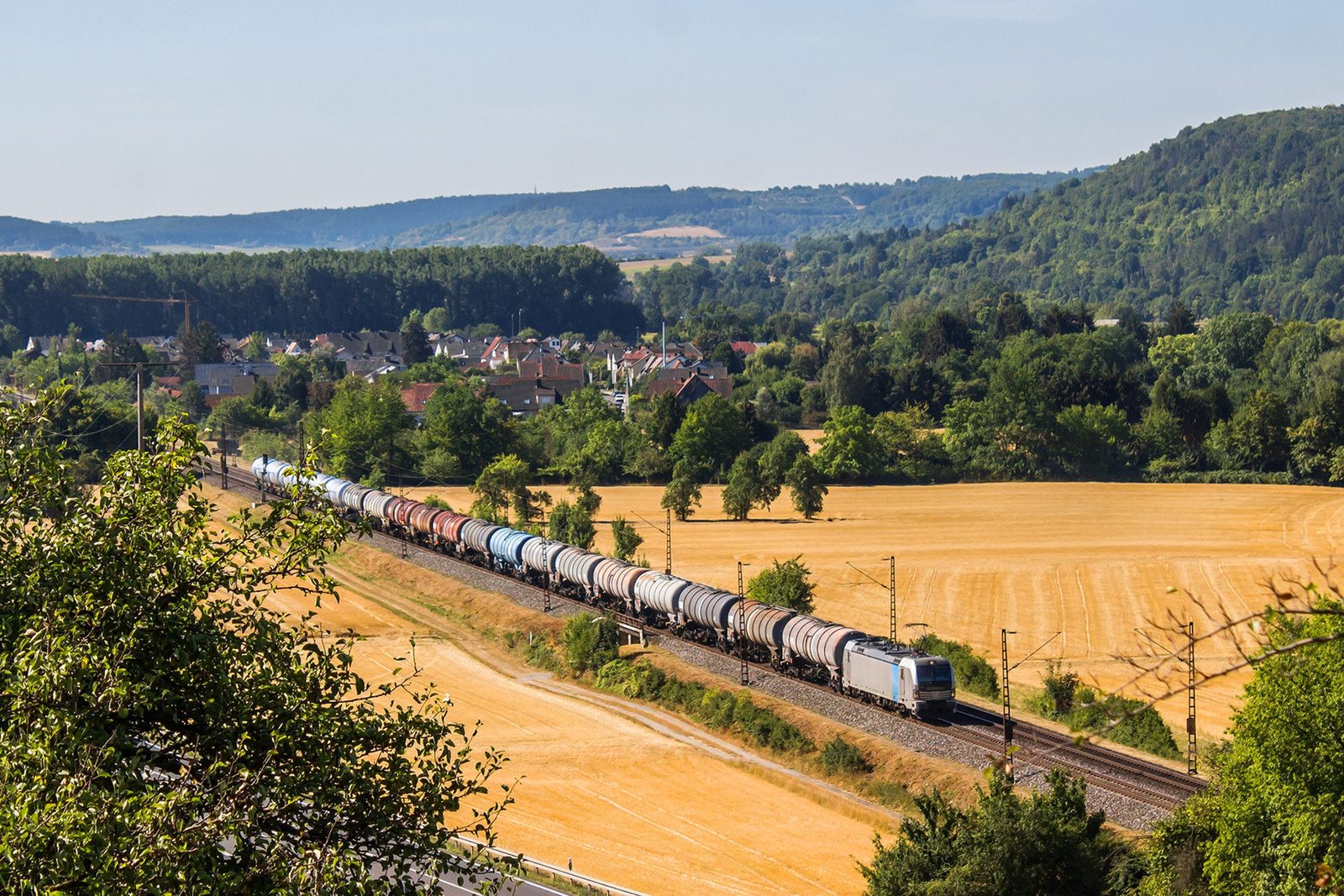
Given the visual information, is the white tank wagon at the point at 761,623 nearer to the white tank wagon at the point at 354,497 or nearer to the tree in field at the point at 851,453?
the white tank wagon at the point at 354,497

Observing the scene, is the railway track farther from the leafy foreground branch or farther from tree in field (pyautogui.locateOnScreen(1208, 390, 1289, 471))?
tree in field (pyautogui.locateOnScreen(1208, 390, 1289, 471))

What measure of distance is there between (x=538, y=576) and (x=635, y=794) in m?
30.8

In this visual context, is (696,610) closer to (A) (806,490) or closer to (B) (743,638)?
(B) (743,638)

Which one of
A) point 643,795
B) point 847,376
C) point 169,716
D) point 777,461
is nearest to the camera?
point 169,716

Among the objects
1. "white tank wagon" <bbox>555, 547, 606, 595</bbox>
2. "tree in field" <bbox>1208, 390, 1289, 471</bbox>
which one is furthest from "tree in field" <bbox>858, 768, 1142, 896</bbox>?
"tree in field" <bbox>1208, 390, 1289, 471</bbox>

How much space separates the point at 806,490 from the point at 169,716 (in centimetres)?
8475

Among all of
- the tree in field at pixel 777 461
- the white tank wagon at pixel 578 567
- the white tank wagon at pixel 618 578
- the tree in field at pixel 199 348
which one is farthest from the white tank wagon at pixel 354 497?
the tree in field at pixel 199 348

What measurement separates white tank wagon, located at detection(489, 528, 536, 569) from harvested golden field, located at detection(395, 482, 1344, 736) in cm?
962

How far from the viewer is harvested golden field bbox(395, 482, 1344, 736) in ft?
212

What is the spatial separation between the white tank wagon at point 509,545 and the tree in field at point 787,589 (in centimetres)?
1587

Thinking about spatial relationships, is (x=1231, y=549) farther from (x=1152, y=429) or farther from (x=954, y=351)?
(x=954, y=351)

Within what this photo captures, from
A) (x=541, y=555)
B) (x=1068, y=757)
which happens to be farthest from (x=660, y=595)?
(x=1068, y=757)

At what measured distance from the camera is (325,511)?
51.9 ft

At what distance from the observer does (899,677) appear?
45125 millimetres
